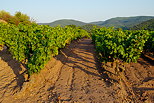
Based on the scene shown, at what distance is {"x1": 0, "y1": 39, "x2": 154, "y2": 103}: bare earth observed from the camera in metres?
6.09

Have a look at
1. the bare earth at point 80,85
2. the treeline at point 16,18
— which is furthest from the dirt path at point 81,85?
the treeline at point 16,18

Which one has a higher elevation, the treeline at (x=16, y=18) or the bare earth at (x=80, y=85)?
the treeline at (x=16, y=18)

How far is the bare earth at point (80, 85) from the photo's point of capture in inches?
240

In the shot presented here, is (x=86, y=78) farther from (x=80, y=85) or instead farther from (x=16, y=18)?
(x=16, y=18)

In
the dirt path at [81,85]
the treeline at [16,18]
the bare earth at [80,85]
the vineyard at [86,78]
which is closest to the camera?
the dirt path at [81,85]

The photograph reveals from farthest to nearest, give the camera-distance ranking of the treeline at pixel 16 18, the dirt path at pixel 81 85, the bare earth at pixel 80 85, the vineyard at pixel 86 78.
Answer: the treeline at pixel 16 18 < the vineyard at pixel 86 78 < the bare earth at pixel 80 85 < the dirt path at pixel 81 85

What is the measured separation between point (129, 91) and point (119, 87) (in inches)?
19.7

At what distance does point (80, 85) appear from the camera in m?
7.20

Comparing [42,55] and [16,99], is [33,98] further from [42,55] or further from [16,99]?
[42,55]

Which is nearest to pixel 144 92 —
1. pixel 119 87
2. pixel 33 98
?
pixel 119 87

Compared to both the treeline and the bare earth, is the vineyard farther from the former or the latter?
the treeline

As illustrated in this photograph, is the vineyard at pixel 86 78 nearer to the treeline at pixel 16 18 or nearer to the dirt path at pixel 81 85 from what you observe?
the dirt path at pixel 81 85

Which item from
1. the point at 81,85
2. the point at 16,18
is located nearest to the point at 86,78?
the point at 81,85

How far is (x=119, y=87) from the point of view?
6.77 meters
